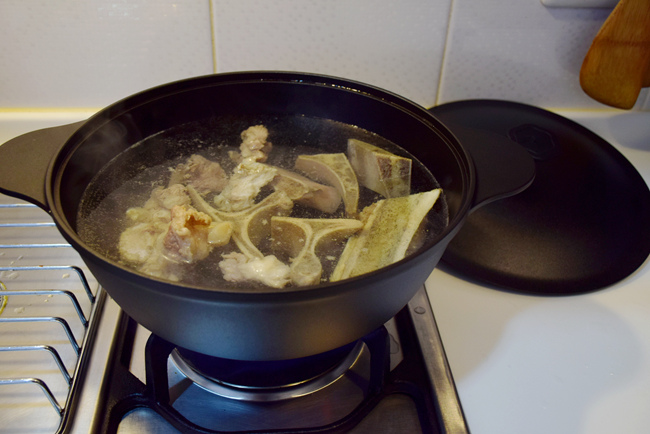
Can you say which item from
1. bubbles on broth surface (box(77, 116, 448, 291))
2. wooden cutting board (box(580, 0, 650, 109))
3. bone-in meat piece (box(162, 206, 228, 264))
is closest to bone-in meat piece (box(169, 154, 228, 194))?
bubbles on broth surface (box(77, 116, 448, 291))

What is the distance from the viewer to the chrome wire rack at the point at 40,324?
66 cm

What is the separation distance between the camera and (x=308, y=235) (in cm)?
68

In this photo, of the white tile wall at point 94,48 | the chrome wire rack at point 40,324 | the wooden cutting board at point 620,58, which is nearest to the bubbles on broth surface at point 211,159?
the chrome wire rack at point 40,324

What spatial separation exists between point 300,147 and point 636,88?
0.71m

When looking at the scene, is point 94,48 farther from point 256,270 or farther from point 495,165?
point 495,165

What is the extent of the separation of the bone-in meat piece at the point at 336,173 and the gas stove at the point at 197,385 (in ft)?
0.66

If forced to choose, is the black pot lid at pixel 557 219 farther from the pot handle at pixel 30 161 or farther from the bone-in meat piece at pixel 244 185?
the pot handle at pixel 30 161

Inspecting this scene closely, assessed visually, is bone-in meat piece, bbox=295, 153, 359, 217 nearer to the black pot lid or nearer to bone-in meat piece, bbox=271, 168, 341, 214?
bone-in meat piece, bbox=271, 168, 341, 214

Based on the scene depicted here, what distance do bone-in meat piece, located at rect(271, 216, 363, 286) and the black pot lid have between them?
23cm

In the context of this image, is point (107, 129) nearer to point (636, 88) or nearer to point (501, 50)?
point (501, 50)

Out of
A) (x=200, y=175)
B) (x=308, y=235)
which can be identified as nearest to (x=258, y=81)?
(x=200, y=175)

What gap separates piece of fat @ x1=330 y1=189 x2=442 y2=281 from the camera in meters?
0.65

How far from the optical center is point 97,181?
0.76 m

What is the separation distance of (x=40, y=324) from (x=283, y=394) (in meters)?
0.40
